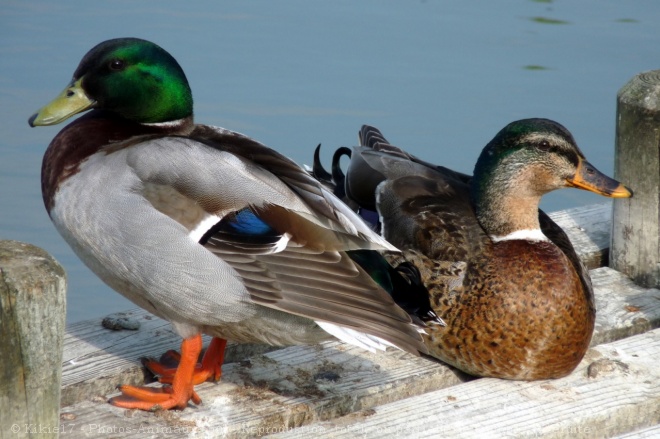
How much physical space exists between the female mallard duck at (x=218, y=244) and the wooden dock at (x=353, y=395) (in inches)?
4.6

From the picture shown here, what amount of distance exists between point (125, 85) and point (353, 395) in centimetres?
114

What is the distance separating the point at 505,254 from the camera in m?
3.51

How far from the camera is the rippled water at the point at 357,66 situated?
6848 mm

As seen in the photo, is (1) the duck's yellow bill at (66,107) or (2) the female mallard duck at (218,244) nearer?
(2) the female mallard duck at (218,244)

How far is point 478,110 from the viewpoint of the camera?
7.30 metres

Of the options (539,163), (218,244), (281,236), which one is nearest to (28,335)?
(218,244)

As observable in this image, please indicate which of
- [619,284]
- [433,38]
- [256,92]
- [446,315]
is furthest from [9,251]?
[433,38]

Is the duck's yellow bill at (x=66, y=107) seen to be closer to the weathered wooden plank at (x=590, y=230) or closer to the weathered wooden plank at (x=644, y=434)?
the weathered wooden plank at (x=644, y=434)

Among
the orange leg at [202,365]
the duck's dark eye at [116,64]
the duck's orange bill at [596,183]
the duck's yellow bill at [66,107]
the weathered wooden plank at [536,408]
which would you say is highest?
the duck's dark eye at [116,64]

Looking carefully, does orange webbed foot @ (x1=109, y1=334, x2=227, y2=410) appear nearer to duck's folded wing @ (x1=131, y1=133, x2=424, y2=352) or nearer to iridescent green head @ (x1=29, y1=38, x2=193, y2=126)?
duck's folded wing @ (x1=131, y1=133, x2=424, y2=352)

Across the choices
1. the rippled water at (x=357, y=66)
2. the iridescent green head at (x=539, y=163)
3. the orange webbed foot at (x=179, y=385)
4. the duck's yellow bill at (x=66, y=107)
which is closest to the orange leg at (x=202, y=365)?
the orange webbed foot at (x=179, y=385)

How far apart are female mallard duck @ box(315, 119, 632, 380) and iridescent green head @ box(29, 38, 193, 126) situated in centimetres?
89

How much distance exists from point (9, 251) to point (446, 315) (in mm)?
1611

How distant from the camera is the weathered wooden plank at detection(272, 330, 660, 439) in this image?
115 inches
